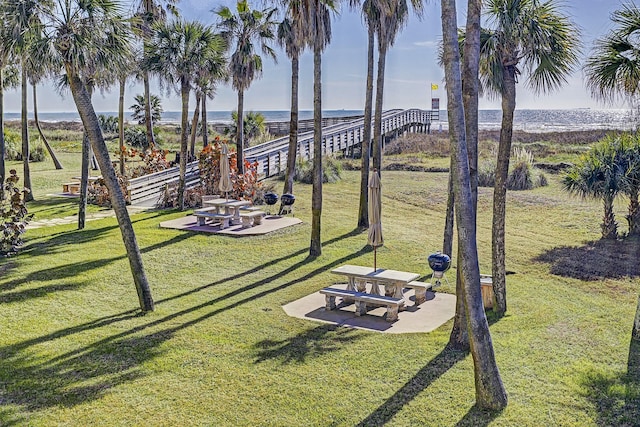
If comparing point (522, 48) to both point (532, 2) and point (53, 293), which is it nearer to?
point (532, 2)

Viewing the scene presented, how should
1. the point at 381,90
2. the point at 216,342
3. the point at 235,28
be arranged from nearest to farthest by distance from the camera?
the point at 216,342
the point at 381,90
the point at 235,28

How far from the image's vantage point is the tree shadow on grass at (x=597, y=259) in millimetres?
11938

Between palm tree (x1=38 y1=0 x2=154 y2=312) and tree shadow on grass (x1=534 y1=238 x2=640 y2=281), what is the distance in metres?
8.68

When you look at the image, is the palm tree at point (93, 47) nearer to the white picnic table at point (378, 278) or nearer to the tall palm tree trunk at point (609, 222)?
the white picnic table at point (378, 278)

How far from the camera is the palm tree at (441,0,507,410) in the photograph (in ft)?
20.2

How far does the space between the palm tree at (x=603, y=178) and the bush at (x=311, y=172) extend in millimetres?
11929

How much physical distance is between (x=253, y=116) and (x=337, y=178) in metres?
12.2

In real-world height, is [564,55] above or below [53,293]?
above

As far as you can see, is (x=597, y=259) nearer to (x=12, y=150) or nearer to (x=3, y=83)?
(x=3, y=83)

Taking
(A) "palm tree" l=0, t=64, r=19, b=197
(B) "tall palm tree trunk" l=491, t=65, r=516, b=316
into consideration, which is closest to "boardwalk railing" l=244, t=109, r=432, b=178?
(A) "palm tree" l=0, t=64, r=19, b=197

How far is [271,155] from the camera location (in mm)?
26141

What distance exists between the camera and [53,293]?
10.5m

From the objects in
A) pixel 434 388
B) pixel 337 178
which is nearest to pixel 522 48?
pixel 434 388

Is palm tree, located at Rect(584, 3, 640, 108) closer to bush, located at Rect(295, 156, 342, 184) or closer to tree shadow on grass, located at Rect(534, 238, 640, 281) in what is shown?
tree shadow on grass, located at Rect(534, 238, 640, 281)
